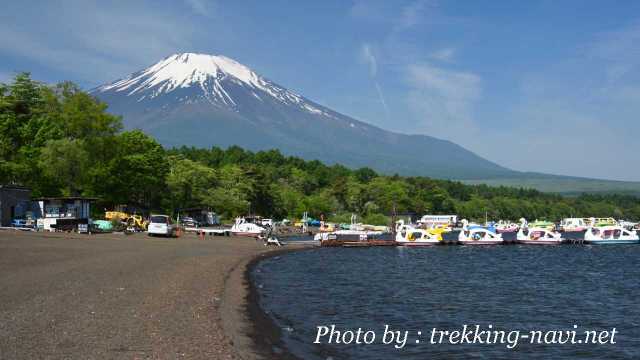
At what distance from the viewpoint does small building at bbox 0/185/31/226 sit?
55994mm

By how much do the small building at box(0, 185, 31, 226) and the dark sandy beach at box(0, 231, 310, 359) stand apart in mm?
24577

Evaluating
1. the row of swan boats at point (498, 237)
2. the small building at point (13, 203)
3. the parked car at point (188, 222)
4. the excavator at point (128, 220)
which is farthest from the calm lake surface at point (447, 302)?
the parked car at point (188, 222)

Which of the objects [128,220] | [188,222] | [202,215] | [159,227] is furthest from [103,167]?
[202,215]

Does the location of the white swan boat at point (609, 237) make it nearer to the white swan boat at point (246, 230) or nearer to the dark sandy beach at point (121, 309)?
the white swan boat at point (246, 230)

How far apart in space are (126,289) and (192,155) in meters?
124

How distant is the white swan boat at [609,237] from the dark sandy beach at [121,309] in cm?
6097

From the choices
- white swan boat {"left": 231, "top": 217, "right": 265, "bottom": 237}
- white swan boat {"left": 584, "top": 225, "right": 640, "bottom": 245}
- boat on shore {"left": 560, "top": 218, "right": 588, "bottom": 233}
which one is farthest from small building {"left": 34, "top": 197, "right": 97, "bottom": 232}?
boat on shore {"left": 560, "top": 218, "right": 588, "bottom": 233}

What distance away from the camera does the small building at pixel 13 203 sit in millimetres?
55994

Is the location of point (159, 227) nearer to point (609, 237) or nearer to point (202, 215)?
point (202, 215)

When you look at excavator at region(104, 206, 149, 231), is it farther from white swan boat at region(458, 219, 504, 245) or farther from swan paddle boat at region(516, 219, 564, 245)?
swan paddle boat at region(516, 219, 564, 245)

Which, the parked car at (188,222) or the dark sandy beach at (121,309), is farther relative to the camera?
the parked car at (188,222)

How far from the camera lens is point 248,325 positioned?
60.8 feet

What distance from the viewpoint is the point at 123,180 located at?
71.9 meters

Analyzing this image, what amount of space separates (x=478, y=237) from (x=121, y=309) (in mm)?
64401
